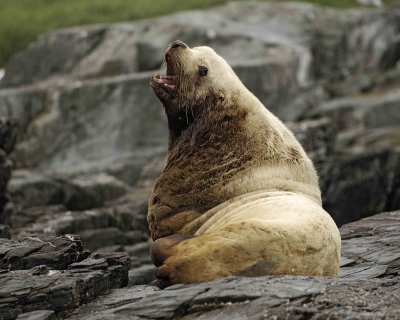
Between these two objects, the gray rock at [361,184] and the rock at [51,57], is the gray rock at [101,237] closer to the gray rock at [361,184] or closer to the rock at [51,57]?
the gray rock at [361,184]

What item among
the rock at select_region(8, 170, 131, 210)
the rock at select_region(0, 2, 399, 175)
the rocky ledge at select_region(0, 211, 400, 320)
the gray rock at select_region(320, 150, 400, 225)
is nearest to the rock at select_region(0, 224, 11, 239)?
the rocky ledge at select_region(0, 211, 400, 320)

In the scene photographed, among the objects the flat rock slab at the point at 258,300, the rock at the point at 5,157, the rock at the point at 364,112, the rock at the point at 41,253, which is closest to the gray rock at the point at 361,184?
the rock at the point at 364,112

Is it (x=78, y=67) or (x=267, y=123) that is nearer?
(x=267, y=123)

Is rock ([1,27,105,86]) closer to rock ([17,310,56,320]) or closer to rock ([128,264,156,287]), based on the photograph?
rock ([128,264,156,287])

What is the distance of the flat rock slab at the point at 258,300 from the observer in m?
5.50

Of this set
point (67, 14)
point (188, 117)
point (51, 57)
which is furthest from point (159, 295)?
point (67, 14)

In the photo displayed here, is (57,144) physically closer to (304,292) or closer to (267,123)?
(267,123)

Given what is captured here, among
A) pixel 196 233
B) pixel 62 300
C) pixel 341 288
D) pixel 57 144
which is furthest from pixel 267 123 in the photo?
pixel 57 144

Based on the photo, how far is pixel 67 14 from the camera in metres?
32.9

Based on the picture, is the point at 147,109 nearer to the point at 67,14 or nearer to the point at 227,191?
the point at 67,14

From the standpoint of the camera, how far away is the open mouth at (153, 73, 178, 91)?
25.1 ft

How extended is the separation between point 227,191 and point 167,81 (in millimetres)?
1225

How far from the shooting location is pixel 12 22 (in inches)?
1268

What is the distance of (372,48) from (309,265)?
80.5 ft
